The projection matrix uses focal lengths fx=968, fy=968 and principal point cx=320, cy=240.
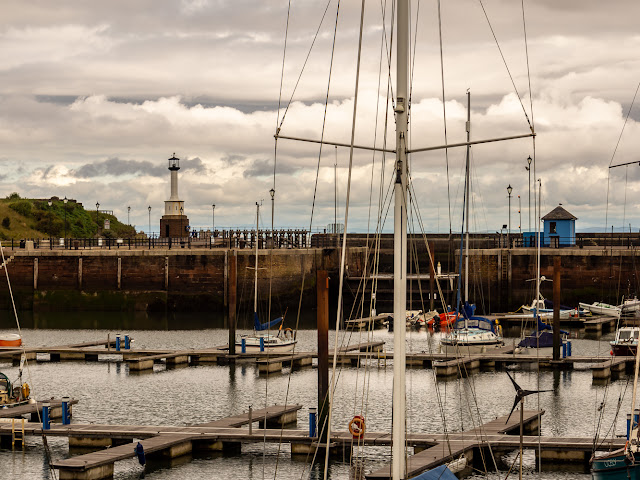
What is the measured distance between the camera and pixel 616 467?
18344mm

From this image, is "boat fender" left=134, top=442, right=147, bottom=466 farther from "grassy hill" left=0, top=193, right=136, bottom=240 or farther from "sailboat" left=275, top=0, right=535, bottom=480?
"grassy hill" left=0, top=193, right=136, bottom=240

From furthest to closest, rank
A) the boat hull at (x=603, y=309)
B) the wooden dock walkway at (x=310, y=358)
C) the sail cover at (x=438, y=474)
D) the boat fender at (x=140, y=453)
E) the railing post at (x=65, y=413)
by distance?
the boat hull at (x=603, y=309) < the wooden dock walkway at (x=310, y=358) < the railing post at (x=65, y=413) < the boat fender at (x=140, y=453) < the sail cover at (x=438, y=474)

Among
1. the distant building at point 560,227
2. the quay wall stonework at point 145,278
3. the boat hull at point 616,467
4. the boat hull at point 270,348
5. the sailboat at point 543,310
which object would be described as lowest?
the boat hull at point 270,348

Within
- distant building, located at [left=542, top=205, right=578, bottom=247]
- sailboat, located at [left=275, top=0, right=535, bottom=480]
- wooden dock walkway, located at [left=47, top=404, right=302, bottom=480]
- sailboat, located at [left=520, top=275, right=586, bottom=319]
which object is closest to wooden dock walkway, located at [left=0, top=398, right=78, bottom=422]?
wooden dock walkway, located at [left=47, top=404, right=302, bottom=480]

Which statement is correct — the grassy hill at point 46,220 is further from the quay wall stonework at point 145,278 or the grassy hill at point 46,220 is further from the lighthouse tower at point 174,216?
the quay wall stonework at point 145,278

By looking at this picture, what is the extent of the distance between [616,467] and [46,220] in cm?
10702

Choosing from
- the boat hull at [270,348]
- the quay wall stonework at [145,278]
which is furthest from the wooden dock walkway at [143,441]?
the quay wall stonework at [145,278]

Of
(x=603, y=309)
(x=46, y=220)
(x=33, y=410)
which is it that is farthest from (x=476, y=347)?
(x=46, y=220)

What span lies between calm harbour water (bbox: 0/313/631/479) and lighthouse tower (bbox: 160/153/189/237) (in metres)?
52.8

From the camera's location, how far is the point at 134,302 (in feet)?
238

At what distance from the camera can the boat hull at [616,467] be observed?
18094mm

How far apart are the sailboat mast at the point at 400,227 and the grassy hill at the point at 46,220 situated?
97491 millimetres

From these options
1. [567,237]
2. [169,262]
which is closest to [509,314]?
[567,237]

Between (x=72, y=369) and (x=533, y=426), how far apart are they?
23240mm
